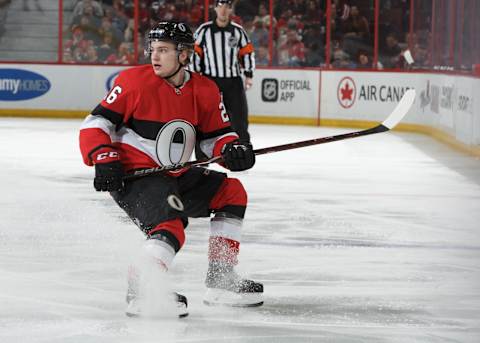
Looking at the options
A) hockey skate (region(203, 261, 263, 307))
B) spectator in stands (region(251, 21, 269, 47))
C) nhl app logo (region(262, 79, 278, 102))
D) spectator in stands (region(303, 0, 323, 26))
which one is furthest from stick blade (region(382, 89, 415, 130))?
spectator in stands (region(251, 21, 269, 47))

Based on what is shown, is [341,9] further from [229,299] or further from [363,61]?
[229,299]

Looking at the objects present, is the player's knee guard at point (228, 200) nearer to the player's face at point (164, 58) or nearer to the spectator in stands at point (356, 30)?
the player's face at point (164, 58)

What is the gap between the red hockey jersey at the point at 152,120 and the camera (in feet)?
11.0

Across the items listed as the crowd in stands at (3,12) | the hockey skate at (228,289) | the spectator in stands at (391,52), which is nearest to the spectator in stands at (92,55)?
the crowd in stands at (3,12)

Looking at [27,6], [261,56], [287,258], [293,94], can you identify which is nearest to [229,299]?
[287,258]

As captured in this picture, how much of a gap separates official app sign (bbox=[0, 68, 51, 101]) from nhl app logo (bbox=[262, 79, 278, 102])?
9.01ft

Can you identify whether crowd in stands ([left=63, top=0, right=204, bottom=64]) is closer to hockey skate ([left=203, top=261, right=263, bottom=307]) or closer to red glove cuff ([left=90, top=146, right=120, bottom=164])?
hockey skate ([left=203, top=261, right=263, bottom=307])

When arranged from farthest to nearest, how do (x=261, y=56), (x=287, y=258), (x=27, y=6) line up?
(x=27, y=6) → (x=261, y=56) → (x=287, y=258)

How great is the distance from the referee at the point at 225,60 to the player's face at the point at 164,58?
4.51m

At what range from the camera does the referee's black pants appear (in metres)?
7.95

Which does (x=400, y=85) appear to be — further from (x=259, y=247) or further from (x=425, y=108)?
(x=259, y=247)

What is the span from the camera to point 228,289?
3.53m

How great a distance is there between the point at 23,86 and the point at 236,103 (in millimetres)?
6529

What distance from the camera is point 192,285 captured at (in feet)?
12.5
